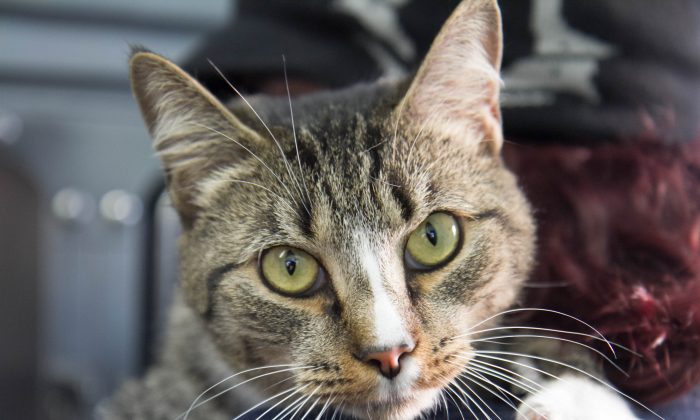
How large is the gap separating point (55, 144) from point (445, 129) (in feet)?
6.65

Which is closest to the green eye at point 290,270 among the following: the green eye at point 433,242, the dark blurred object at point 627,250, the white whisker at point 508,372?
the green eye at point 433,242

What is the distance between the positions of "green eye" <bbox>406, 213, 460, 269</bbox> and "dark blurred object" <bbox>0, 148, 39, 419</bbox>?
1.81 meters

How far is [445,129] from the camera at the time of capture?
1125mm

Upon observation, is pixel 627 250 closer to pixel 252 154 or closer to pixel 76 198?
pixel 252 154

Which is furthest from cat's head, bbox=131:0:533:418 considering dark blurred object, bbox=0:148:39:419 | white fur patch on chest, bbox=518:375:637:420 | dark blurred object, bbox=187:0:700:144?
dark blurred object, bbox=0:148:39:419

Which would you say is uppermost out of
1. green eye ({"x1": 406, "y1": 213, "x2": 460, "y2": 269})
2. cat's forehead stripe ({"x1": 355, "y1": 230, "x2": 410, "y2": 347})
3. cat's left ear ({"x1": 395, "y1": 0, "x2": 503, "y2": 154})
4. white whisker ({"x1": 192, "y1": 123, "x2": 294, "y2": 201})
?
cat's left ear ({"x1": 395, "y1": 0, "x2": 503, "y2": 154})

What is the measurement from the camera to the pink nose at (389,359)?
86 cm

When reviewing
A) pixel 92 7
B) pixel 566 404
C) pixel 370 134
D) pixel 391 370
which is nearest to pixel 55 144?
pixel 92 7

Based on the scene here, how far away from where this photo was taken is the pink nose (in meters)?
0.86

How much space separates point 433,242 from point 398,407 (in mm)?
260

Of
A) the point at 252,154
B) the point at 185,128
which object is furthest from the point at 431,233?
the point at 185,128

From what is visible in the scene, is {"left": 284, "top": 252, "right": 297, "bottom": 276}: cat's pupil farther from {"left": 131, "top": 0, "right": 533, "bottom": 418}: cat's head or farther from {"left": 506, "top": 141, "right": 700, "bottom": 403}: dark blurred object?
{"left": 506, "top": 141, "right": 700, "bottom": 403}: dark blurred object

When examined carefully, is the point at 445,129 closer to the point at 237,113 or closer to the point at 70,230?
the point at 237,113

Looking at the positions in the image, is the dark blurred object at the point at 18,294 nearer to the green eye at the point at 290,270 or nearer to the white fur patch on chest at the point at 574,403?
the green eye at the point at 290,270
